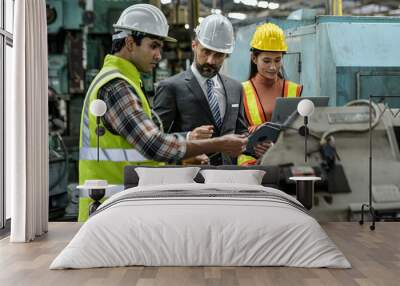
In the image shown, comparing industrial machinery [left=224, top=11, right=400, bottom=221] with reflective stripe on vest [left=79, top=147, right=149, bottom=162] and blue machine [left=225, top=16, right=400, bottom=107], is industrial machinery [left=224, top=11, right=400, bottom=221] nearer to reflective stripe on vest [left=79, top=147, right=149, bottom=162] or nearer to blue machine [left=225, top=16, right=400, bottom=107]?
blue machine [left=225, top=16, right=400, bottom=107]

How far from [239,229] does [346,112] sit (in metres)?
2.61

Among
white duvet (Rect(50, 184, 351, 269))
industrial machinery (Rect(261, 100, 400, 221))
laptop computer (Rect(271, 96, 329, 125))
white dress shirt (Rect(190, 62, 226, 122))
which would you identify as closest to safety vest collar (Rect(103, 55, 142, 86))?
white dress shirt (Rect(190, 62, 226, 122))

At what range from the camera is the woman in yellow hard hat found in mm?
5840

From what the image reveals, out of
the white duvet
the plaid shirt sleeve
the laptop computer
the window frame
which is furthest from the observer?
the laptop computer

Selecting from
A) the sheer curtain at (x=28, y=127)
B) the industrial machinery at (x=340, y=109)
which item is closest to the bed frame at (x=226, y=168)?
the industrial machinery at (x=340, y=109)

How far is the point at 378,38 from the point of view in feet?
19.5

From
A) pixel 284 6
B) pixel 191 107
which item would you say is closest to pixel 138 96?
pixel 191 107

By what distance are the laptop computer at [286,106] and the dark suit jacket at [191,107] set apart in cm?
35

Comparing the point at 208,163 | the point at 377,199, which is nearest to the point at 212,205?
the point at 208,163

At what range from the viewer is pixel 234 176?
5.49 meters

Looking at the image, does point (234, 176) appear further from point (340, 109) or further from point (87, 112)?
point (87, 112)

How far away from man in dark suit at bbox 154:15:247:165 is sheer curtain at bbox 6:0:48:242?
46.8 inches

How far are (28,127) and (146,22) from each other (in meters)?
1.66

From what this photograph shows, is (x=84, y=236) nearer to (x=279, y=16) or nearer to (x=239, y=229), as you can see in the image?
(x=239, y=229)
